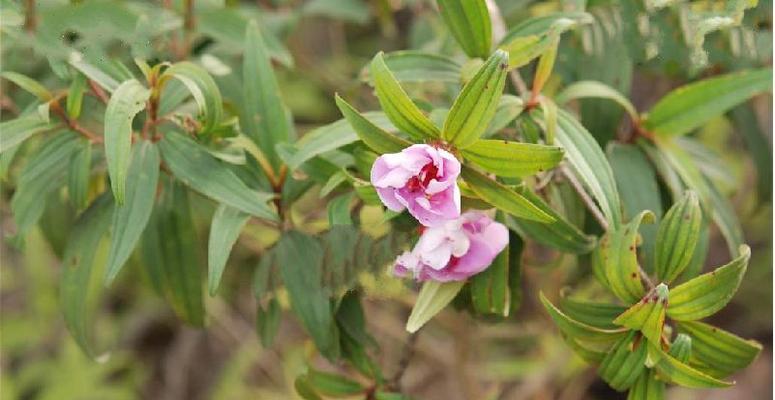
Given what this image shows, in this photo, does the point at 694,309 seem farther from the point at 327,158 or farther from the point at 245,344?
the point at 245,344

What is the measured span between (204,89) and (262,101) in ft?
0.28

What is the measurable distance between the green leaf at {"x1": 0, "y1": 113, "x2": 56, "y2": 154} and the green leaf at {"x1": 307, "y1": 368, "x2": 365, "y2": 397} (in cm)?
30

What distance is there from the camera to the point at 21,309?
1.96m

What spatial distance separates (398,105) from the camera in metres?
0.68

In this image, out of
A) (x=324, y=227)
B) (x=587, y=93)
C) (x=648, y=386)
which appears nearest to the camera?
(x=648, y=386)

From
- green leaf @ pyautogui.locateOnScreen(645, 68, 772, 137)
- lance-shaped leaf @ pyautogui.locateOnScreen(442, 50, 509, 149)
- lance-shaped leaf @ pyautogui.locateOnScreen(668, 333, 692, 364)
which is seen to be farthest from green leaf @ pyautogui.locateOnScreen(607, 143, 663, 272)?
lance-shaped leaf @ pyautogui.locateOnScreen(442, 50, 509, 149)

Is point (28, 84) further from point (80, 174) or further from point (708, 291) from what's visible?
point (708, 291)

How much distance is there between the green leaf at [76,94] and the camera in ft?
2.70

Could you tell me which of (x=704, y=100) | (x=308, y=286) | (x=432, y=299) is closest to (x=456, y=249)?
(x=432, y=299)

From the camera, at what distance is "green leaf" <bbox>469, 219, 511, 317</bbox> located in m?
0.80

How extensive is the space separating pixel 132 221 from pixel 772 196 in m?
0.66

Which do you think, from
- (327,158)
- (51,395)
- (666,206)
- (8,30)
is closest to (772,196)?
(666,206)

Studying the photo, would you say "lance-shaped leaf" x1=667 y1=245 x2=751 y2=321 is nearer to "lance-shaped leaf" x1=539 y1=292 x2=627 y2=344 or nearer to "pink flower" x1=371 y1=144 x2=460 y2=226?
"lance-shaped leaf" x1=539 y1=292 x2=627 y2=344

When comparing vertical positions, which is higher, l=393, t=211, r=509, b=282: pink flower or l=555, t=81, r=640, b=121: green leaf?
l=555, t=81, r=640, b=121: green leaf
